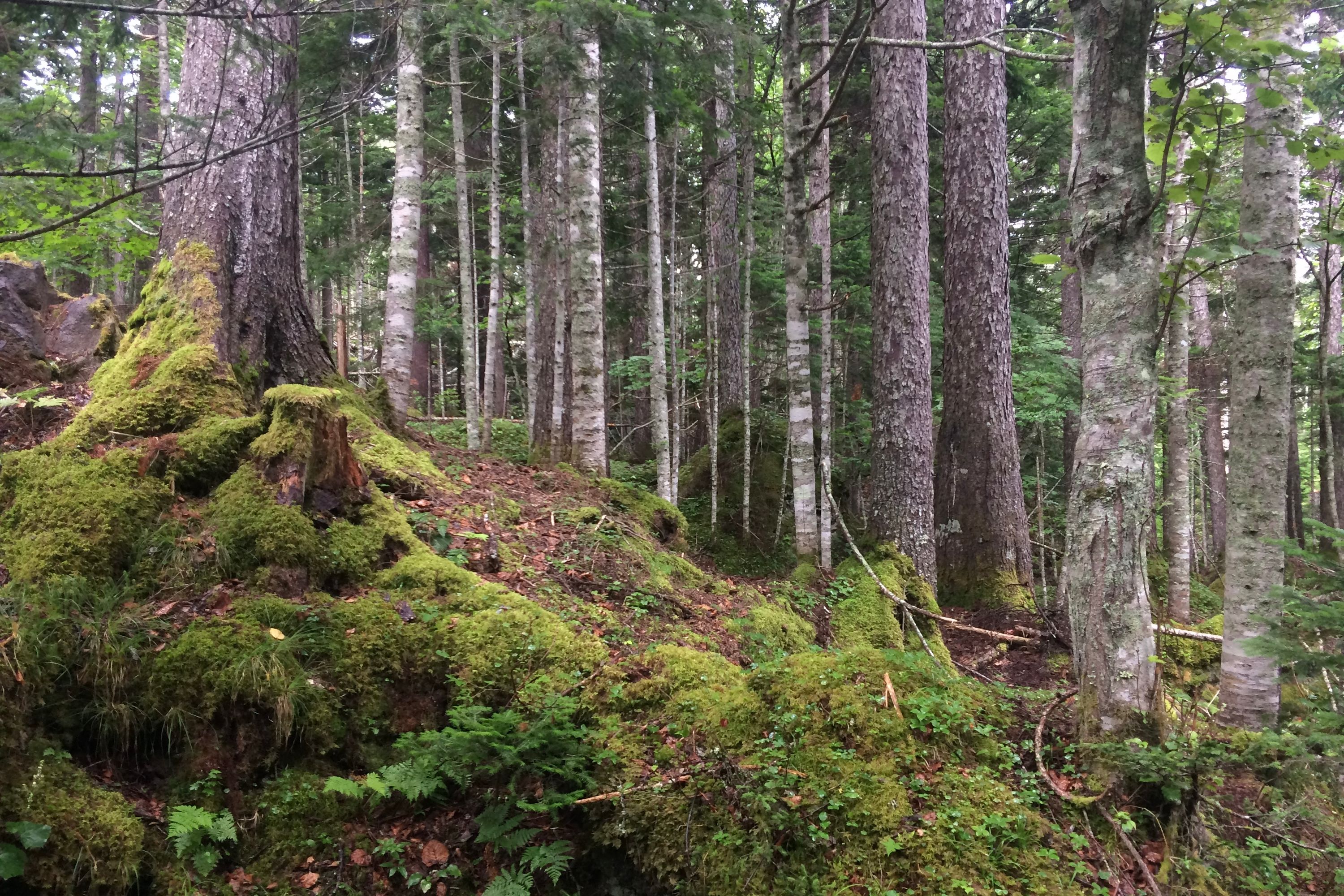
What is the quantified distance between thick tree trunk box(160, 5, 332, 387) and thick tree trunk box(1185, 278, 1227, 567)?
50.6 ft

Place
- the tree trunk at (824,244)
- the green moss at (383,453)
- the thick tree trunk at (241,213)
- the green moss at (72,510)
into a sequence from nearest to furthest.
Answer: the green moss at (72,510) → the thick tree trunk at (241,213) → the green moss at (383,453) → the tree trunk at (824,244)

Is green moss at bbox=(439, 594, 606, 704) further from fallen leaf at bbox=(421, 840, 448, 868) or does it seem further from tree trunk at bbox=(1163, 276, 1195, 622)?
tree trunk at bbox=(1163, 276, 1195, 622)

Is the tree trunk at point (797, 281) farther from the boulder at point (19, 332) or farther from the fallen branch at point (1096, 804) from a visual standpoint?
the boulder at point (19, 332)

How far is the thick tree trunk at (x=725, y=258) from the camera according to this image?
10.8m

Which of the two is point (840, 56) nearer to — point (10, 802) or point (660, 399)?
point (660, 399)

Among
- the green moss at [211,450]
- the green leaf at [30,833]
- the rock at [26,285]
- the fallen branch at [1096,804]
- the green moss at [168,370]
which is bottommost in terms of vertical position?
the fallen branch at [1096,804]

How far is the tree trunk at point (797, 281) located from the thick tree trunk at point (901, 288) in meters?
1.58

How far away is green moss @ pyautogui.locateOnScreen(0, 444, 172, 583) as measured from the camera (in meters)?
3.37

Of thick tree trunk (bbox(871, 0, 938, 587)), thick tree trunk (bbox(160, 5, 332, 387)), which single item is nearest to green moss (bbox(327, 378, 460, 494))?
thick tree trunk (bbox(160, 5, 332, 387))

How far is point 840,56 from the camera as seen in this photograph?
39.0 feet

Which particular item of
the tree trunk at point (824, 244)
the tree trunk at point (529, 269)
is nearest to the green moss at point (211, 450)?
the tree trunk at point (824, 244)

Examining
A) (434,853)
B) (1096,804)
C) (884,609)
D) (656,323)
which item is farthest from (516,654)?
(656,323)

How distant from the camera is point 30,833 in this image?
2.39 m

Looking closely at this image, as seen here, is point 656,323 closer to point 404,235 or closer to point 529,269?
point 404,235
